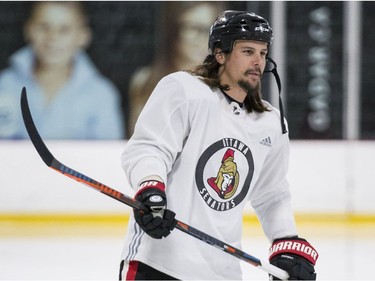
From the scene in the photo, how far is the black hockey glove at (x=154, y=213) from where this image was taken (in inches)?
78.0

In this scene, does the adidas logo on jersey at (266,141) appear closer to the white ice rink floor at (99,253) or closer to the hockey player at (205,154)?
the hockey player at (205,154)

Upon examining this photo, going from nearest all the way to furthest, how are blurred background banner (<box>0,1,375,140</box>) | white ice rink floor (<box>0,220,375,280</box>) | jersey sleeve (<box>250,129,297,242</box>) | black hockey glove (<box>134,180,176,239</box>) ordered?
black hockey glove (<box>134,180,176,239</box>)
jersey sleeve (<box>250,129,297,242</box>)
white ice rink floor (<box>0,220,375,280</box>)
blurred background banner (<box>0,1,375,140</box>)

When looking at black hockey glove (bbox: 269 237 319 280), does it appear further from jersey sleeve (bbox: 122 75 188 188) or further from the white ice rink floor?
the white ice rink floor

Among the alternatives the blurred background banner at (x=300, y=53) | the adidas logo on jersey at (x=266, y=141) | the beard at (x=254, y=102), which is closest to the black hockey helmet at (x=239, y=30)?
the beard at (x=254, y=102)

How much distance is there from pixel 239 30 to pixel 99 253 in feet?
8.62

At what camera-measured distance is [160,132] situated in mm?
2133

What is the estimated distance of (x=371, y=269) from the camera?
4.23m

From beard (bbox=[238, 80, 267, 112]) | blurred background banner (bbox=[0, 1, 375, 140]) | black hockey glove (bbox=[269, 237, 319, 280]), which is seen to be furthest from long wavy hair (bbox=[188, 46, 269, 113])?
blurred background banner (bbox=[0, 1, 375, 140])

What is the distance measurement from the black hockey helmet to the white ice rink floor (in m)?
1.89

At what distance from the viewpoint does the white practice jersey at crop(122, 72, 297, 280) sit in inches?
84.1

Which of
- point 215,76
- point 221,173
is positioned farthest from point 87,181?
point 215,76

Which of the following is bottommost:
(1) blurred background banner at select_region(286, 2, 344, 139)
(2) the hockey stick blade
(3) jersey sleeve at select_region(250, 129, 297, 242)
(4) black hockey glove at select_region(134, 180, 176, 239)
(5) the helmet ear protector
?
(4) black hockey glove at select_region(134, 180, 176, 239)

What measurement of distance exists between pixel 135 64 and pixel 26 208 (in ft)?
4.28

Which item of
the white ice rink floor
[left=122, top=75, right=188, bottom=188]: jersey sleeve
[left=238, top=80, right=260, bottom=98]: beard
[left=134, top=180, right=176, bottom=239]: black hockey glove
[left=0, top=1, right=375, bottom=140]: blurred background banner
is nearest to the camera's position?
[left=134, top=180, right=176, bottom=239]: black hockey glove
